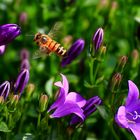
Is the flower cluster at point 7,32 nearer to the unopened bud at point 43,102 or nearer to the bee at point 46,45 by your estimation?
the bee at point 46,45

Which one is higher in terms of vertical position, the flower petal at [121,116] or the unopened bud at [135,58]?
the flower petal at [121,116]

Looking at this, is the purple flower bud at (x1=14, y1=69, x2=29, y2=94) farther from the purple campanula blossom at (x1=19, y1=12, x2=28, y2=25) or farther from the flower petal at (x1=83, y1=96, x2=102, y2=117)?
the purple campanula blossom at (x1=19, y1=12, x2=28, y2=25)

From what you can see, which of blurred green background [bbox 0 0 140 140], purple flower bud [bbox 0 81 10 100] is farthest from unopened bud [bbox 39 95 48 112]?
blurred green background [bbox 0 0 140 140]

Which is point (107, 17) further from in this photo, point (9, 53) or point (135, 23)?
point (9, 53)

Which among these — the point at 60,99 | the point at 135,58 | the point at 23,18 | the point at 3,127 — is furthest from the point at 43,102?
the point at 23,18

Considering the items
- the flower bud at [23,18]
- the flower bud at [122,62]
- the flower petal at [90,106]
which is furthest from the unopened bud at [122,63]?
the flower bud at [23,18]
